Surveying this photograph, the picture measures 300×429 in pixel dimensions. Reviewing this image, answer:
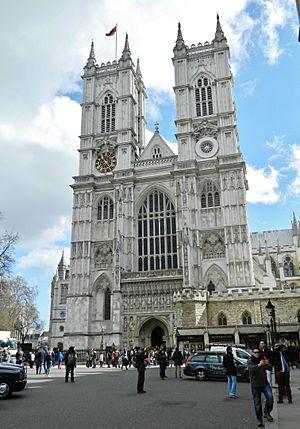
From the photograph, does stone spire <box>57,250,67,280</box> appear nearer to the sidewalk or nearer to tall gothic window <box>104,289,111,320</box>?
tall gothic window <box>104,289,111,320</box>

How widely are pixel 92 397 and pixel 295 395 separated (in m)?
6.05

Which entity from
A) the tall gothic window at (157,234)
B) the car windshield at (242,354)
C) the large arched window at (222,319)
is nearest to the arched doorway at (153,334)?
the tall gothic window at (157,234)

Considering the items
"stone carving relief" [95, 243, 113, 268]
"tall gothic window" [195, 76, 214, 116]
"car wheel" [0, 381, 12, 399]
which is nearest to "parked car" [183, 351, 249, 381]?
"car wheel" [0, 381, 12, 399]

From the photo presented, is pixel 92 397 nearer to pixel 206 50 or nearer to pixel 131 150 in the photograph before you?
pixel 131 150

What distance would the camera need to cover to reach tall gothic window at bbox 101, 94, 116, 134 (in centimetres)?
4940

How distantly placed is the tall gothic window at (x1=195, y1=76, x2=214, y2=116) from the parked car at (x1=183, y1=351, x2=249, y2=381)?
3308 cm

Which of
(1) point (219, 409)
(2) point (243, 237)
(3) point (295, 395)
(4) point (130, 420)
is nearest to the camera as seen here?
(4) point (130, 420)

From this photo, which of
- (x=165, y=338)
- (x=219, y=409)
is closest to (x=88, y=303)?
(x=165, y=338)

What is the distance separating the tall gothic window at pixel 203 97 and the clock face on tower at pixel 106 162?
11.1 m

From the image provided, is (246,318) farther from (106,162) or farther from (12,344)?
(106,162)

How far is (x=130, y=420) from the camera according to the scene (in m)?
8.54

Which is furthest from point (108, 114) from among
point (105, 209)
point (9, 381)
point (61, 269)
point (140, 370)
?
point (9, 381)

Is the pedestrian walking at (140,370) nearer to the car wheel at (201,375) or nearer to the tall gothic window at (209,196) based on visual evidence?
the car wheel at (201,375)

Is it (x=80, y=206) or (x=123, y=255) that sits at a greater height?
(x=80, y=206)
